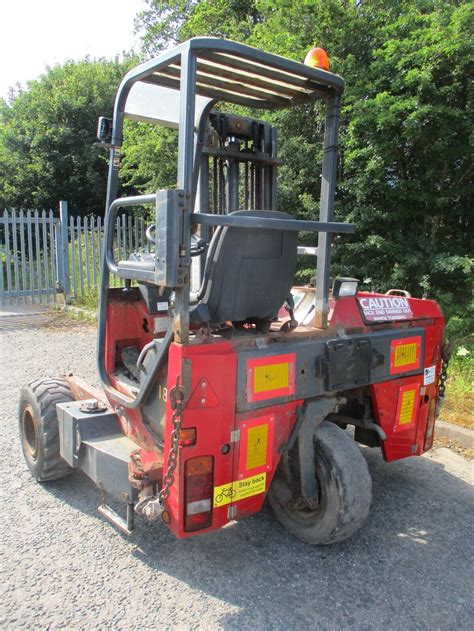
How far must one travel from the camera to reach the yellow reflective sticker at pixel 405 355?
10.5 feet

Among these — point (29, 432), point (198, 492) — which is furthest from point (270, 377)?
point (29, 432)

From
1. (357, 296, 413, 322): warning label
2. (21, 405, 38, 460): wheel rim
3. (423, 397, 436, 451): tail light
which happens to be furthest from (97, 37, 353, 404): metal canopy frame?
(423, 397, 436, 451): tail light

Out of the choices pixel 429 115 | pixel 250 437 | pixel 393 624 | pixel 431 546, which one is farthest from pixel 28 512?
pixel 429 115

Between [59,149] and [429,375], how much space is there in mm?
20840

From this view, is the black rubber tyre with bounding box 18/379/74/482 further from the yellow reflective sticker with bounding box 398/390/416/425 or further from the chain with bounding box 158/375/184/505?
the yellow reflective sticker with bounding box 398/390/416/425

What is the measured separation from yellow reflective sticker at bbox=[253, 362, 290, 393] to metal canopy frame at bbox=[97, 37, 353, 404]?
0.43 m

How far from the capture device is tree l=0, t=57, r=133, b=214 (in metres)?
20.5

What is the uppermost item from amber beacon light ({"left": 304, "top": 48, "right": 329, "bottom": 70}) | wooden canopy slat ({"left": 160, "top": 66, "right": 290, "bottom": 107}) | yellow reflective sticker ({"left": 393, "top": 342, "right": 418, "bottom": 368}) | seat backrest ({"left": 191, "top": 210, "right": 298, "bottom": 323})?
amber beacon light ({"left": 304, "top": 48, "right": 329, "bottom": 70})

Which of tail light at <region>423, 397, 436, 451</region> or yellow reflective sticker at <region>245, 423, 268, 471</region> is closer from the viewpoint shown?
yellow reflective sticker at <region>245, 423, 268, 471</region>

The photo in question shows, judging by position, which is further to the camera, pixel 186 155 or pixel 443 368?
pixel 443 368

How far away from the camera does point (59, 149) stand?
2100cm

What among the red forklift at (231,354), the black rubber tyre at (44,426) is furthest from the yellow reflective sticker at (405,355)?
the black rubber tyre at (44,426)

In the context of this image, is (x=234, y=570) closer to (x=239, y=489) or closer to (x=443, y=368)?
(x=239, y=489)

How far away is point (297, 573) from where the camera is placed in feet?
9.05
